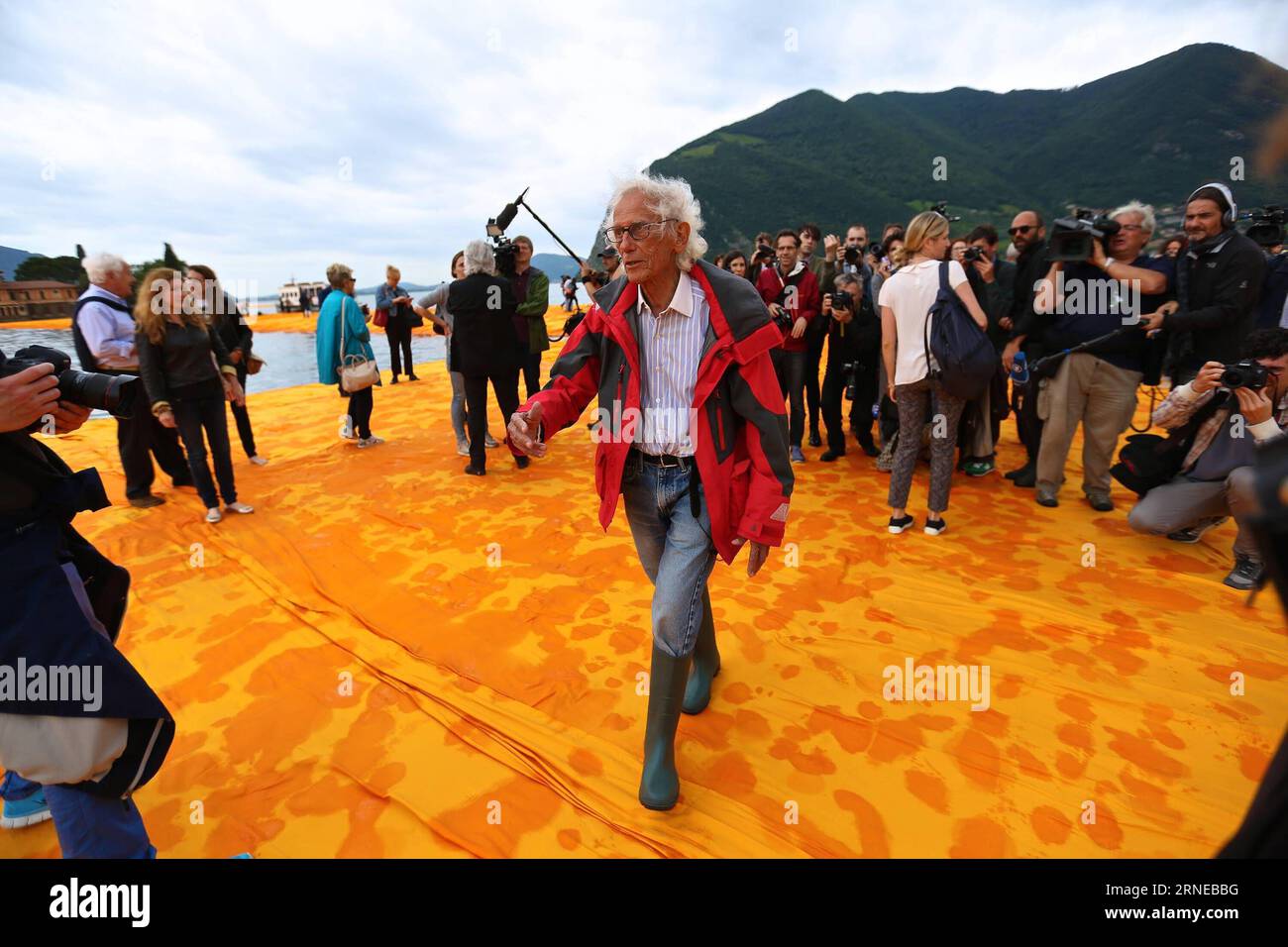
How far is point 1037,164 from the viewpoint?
78938 mm

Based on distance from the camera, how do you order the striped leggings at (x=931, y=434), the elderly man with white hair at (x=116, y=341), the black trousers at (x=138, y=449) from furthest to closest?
1. the black trousers at (x=138, y=449)
2. the elderly man with white hair at (x=116, y=341)
3. the striped leggings at (x=931, y=434)

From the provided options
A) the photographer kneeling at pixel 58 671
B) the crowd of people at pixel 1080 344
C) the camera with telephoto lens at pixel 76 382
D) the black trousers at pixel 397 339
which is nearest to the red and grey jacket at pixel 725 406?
the camera with telephoto lens at pixel 76 382

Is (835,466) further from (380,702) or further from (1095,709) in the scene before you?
(380,702)

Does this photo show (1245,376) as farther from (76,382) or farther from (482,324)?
(482,324)

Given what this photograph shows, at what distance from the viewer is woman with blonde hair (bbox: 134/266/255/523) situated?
422 centimetres

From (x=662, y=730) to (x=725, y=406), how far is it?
3.95 ft

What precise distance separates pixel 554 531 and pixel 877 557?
2289 mm

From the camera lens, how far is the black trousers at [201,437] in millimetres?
4484

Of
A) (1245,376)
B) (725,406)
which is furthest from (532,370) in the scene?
(1245,376)

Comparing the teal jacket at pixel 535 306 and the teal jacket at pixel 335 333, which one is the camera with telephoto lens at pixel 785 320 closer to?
the teal jacket at pixel 535 306

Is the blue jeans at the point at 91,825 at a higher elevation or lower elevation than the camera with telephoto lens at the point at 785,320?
lower

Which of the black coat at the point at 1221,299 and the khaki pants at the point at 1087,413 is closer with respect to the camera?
the black coat at the point at 1221,299

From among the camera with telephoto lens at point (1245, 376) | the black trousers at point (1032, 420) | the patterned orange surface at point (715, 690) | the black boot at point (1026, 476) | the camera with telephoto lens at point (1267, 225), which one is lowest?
the patterned orange surface at point (715, 690)

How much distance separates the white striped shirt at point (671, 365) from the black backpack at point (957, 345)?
2345 millimetres
